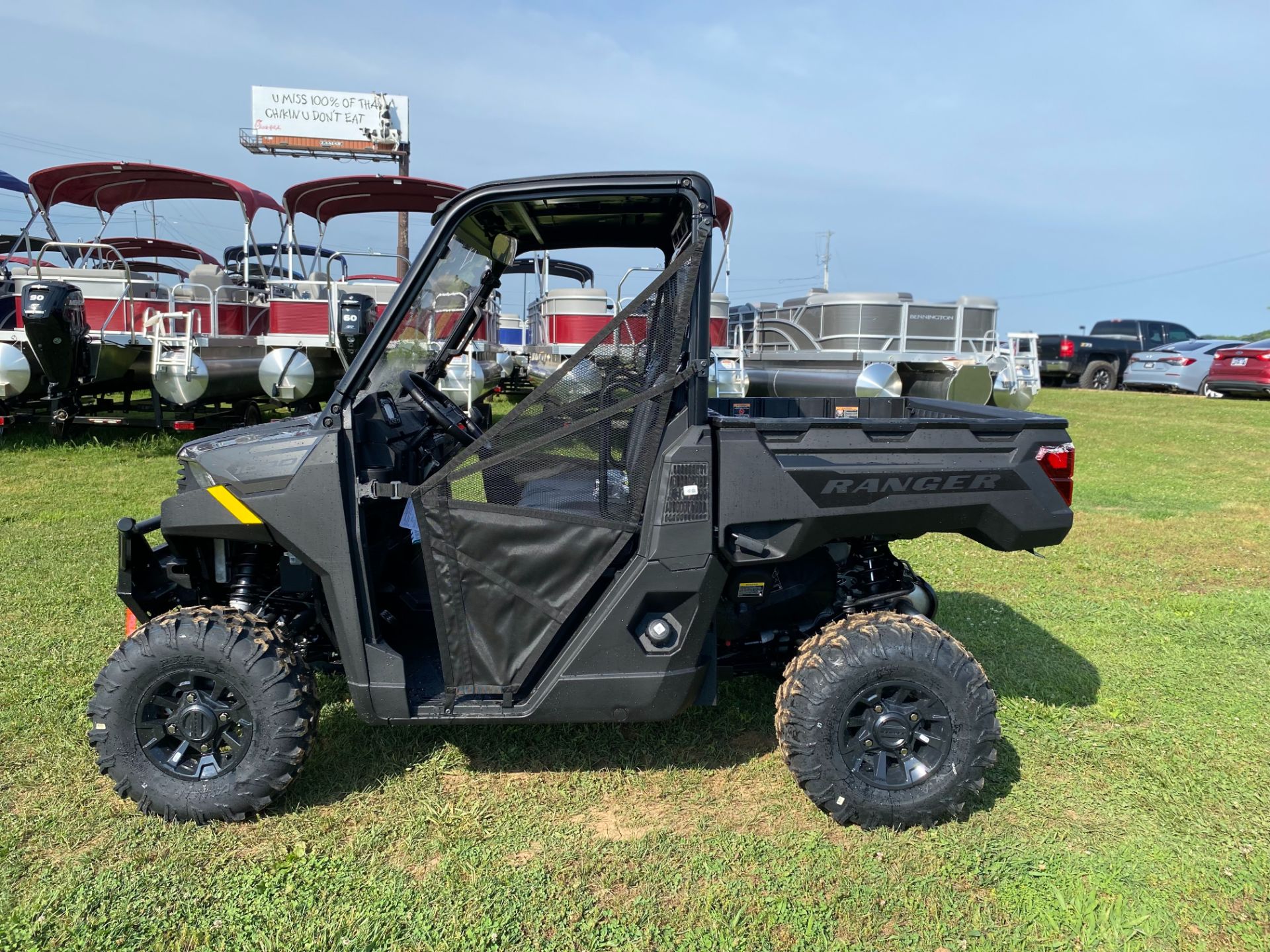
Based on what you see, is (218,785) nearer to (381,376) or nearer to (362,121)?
(381,376)

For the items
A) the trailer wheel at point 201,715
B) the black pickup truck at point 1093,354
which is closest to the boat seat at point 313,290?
the trailer wheel at point 201,715

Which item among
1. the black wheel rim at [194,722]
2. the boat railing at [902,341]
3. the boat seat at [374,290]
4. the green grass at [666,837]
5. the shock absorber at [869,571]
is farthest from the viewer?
the boat railing at [902,341]

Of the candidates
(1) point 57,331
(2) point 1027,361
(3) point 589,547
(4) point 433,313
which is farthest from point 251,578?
(2) point 1027,361

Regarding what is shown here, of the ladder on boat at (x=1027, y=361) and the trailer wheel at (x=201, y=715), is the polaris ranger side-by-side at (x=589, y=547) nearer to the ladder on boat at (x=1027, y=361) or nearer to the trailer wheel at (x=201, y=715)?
the trailer wheel at (x=201, y=715)

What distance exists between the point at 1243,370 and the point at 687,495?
62.7 feet

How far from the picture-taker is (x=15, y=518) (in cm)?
Result: 676

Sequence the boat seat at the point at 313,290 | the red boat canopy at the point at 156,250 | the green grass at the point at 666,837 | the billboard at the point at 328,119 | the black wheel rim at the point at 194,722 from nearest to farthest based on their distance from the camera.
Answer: the green grass at the point at 666,837 < the black wheel rim at the point at 194,722 < the boat seat at the point at 313,290 < the red boat canopy at the point at 156,250 < the billboard at the point at 328,119

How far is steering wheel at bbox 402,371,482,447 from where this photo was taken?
3379 mm

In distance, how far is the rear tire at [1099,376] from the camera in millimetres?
21734

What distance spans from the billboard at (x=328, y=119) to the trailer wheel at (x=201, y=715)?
31107 millimetres

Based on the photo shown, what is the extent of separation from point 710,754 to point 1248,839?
1.80m

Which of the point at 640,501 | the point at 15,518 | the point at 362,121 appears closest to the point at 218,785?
the point at 640,501

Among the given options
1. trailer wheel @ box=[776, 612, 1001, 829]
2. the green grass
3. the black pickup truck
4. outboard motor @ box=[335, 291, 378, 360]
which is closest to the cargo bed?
trailer wheel @ box=[776, 612, 1001, 829]

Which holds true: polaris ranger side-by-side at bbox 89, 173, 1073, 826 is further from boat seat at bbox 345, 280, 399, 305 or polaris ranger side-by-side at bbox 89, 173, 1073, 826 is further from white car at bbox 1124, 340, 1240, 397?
white car at bbox 1124, 340, 1240, 397
